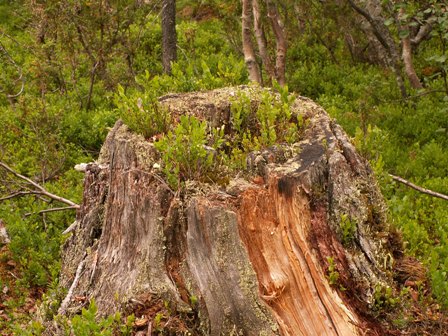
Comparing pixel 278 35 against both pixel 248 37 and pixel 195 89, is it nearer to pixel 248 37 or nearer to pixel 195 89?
pixel 248 37

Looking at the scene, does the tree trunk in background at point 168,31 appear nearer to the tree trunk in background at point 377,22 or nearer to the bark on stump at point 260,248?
the tree trunk in background at point 377,22

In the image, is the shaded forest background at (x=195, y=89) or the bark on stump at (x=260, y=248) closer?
the bark on stump at (x=260, y=248)

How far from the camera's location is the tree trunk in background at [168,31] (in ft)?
38.3

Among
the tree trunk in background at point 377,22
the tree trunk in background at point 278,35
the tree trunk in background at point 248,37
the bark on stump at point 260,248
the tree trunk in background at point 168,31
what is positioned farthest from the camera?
the tree trunk in background at point 168,31

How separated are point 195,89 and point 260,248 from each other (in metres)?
2.52

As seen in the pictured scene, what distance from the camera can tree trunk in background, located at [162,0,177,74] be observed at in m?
11.7

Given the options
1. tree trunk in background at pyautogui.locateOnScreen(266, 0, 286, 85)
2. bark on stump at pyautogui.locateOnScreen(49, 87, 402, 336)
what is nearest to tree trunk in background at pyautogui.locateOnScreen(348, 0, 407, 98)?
tree trunk in background at pyautogui.locateOnScreen(266, 0, 286, 85)

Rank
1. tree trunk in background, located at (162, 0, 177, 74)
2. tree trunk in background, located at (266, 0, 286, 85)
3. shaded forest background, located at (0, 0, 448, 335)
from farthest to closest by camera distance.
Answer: tree trunk in background, located at (162, 0, 177, 74) < tree trunk in background, located at (266, 0, 286, 85) < shaded forest background, located at (0, 0, 448, 335)

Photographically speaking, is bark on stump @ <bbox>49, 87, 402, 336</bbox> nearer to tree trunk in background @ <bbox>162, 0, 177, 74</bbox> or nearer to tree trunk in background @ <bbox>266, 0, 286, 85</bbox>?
tree trunk in background @ <bbox>266, 0, 286, 85</bbox>

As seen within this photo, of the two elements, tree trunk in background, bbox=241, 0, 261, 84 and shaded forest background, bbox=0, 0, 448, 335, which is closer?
shaded forest background, bbox=0, 0, 448, 335

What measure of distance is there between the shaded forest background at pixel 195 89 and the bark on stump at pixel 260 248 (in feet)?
1.72

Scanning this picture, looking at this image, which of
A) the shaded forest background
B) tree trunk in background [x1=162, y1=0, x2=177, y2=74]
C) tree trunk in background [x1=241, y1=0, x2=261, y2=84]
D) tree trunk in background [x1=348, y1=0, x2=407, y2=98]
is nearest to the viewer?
the shaded forest background

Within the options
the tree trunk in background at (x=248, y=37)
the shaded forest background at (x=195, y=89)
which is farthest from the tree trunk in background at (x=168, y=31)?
the tree trunk in background at (x=248, y=37)

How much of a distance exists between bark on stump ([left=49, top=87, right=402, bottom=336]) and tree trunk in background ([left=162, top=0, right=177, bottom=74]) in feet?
26.4
